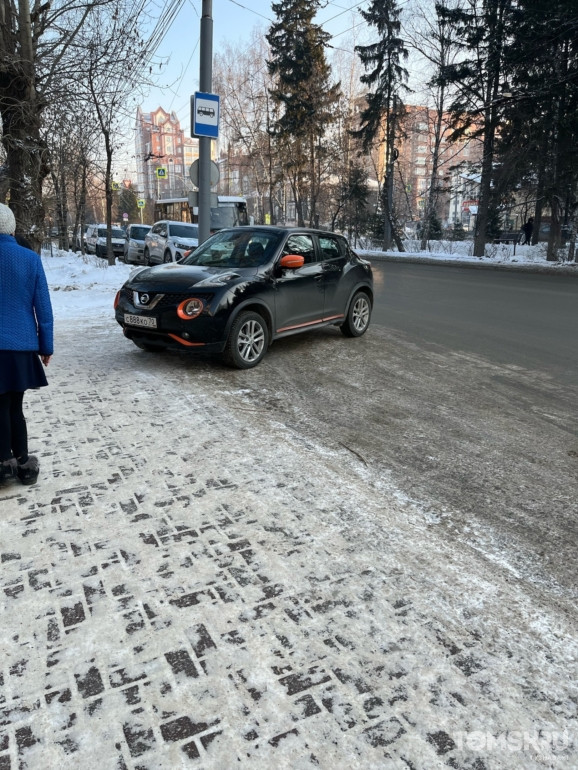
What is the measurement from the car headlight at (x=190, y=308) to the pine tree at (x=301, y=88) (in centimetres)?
4139

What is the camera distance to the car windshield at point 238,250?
7.40 metres

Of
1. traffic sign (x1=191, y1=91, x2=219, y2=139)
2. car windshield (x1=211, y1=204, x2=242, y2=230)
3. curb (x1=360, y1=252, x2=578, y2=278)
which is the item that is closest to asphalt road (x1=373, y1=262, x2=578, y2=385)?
curb (x1=360, y1=252, x2=578, y2=278)

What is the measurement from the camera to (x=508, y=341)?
9.54 metres

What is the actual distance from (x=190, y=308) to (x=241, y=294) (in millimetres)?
632

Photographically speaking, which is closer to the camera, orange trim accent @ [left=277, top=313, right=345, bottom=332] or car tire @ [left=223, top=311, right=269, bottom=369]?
car tire @ [left=223, top=311, right=269, bottom=369]

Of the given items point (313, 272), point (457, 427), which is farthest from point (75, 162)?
point (457, 427)

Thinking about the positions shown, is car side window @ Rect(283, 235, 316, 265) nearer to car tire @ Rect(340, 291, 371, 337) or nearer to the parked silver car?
car tire @ Rect(340, 291, 371, 337)

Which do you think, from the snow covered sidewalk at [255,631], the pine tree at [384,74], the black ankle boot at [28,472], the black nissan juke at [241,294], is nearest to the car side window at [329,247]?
the black nissan juke at [241,294]

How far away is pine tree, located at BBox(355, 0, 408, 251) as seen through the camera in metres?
36.7

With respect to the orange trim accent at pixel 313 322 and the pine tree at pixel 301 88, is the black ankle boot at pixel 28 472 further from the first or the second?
the pine tree at pixel 301 88

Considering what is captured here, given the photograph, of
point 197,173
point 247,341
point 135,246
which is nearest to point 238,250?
point 247,341

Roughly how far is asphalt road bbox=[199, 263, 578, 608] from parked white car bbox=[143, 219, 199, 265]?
37.3ft

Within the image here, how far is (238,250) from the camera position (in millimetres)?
7602

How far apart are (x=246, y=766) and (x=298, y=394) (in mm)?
4479
